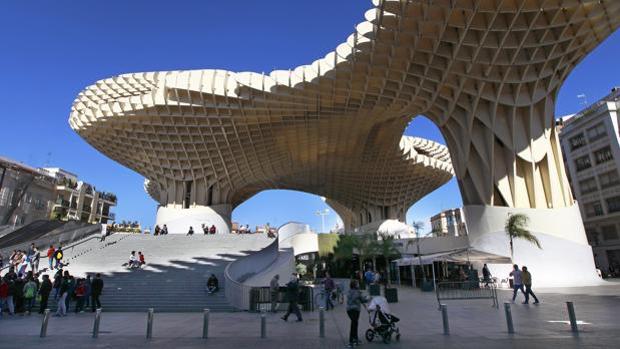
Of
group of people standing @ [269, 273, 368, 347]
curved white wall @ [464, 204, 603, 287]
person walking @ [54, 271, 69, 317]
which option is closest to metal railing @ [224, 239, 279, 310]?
group of people standing @ [269, 273, 368, 347]

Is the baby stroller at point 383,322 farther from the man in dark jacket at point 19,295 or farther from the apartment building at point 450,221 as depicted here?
the apartment building at point 450,221

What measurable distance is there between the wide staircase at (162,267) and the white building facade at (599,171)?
36.7m

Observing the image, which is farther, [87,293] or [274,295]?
[87,293]

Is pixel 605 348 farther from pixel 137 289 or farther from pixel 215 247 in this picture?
pixel 215 247

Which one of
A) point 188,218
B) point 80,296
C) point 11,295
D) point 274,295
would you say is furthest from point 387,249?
Result: point 11,295

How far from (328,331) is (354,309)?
2234mm

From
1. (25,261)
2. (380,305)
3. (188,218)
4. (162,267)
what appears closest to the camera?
(380,305)

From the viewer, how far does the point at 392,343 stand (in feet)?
25.4

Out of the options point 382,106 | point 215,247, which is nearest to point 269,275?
point 215,247

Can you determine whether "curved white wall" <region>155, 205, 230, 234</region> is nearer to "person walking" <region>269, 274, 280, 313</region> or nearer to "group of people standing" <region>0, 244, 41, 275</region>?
"group of people standing" <region>0, 244, 41, 275</region>

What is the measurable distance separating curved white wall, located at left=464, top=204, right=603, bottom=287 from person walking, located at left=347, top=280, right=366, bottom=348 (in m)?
20.4

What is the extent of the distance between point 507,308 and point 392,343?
8.75ft

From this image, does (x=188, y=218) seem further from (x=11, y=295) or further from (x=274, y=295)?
(x=274, y=295)

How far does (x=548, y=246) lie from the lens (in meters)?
24.4
